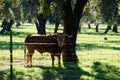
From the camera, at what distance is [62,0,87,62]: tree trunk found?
18.5 meters

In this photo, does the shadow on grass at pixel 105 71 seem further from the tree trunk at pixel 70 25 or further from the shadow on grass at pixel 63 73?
the tree trunk at pixel 70 25

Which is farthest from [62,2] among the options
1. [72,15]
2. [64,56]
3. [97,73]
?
[97,73]

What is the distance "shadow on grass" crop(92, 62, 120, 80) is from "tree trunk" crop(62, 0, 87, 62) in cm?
147

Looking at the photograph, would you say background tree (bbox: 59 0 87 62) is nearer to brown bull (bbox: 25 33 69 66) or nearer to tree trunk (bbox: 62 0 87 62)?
tree trunk (bbox: 62 0 87 62)

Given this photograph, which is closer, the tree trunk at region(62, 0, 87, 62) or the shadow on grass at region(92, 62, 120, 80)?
the shadow on grass at region(92, 62, 120, 80)

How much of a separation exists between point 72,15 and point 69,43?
1.45m

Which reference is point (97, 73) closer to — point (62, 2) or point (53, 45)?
point (53, 45)

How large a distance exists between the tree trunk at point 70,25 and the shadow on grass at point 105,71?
4.82ft

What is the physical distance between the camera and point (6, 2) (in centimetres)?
1894

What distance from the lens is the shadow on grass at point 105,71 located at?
1407 cm

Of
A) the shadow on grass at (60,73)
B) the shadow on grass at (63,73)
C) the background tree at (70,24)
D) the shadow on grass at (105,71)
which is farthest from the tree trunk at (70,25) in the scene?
the shadow on grass at (63,73)

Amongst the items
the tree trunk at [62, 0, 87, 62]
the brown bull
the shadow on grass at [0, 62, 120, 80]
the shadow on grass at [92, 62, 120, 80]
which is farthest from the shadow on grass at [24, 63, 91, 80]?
the tree trunk at [62, 0, 87, 62]

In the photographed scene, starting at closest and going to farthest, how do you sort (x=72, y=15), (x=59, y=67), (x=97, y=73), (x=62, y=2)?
(x=97, y=73)
(x=59, y=67)
(x=62, y=2)
(x=72, y=15)

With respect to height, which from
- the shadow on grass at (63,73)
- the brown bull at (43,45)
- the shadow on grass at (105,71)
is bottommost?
the shadow on grass at (105,71)
